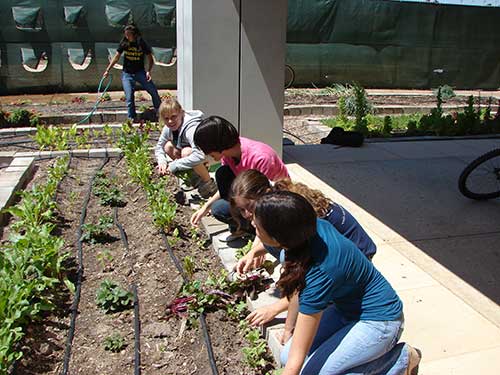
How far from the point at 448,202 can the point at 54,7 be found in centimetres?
1036

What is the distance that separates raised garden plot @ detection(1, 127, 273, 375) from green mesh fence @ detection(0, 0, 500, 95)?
326 inches

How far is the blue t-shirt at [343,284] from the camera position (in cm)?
199

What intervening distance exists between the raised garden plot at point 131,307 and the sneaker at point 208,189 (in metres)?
0.21

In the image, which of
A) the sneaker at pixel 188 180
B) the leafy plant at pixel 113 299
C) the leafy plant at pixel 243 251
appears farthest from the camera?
the sneaker at pixel 188 180

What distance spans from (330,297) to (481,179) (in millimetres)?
3717


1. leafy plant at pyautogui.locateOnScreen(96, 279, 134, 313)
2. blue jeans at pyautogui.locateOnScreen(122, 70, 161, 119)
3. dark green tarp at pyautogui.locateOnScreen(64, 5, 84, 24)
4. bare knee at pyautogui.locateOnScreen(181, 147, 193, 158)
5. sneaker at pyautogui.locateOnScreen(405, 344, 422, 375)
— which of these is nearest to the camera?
sneaker at pyautogui.locateOnScreen(405, 344, 422, 375)

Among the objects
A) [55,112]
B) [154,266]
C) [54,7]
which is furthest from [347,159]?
[54,7]

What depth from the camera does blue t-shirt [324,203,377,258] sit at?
8.25ft

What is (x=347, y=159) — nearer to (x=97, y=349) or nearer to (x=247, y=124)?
(x=247, y=124)

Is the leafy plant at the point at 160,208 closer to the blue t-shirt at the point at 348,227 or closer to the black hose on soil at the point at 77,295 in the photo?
the black hose on soil at the point at 77,295

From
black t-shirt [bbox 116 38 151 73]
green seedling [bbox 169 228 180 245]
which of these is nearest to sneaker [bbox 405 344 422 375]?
green seedling [bbox 169 228 180 245]

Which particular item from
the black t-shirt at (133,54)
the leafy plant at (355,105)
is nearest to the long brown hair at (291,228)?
the leafy plant at (355,105)

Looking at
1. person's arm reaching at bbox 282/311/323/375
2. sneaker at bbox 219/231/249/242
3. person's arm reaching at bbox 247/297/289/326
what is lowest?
sneaker at bbox 219/231/249/242

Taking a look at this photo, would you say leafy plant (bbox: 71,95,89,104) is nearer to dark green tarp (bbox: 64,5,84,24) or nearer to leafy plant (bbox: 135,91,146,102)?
leafy plant (bbox: 135,91,146,102)
